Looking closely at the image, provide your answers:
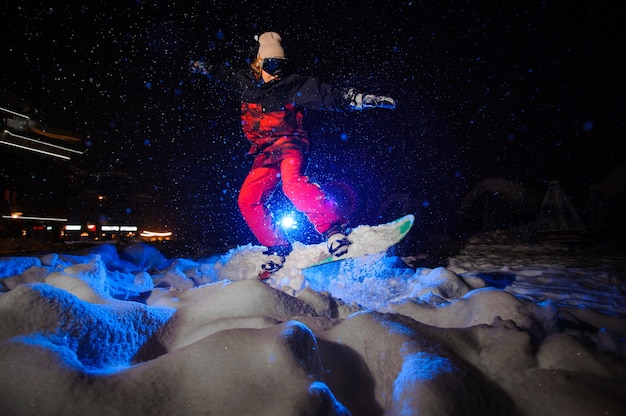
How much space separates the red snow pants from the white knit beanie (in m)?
1.02

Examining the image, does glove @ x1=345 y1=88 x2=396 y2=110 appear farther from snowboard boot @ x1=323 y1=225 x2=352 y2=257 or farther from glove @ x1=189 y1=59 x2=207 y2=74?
glove @ x1=189 y1=59 x2=207 y2=74

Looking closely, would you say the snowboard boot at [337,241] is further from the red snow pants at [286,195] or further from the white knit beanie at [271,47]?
the white knit beanie at [271,47]

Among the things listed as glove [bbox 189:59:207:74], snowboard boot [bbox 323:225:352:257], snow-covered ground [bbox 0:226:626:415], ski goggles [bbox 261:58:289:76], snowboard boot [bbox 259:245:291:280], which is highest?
glove [bbox 189:59:207:74]

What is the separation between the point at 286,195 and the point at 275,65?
52.0 inches

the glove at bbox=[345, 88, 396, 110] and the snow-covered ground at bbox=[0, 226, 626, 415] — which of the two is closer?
the snow-covered ground at bbox=[0, 226, 626, 415]

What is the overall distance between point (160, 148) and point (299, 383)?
716 cm

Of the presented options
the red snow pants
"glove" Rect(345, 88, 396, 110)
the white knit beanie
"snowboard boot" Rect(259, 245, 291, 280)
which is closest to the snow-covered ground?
the red snow pants

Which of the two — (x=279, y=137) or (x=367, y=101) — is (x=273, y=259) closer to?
(x=279, y=137)

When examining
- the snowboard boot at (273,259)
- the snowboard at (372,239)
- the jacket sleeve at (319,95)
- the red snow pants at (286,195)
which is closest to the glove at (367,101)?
the jacket sleeve at (319,95)

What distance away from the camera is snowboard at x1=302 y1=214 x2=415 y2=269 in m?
2.67

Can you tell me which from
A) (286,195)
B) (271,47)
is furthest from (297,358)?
(271,47)

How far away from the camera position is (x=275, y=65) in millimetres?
2842

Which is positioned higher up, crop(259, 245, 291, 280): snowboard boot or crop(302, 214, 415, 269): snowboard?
crop(302, 214, 415, 269): snowboard

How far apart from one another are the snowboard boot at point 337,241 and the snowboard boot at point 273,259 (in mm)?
555
